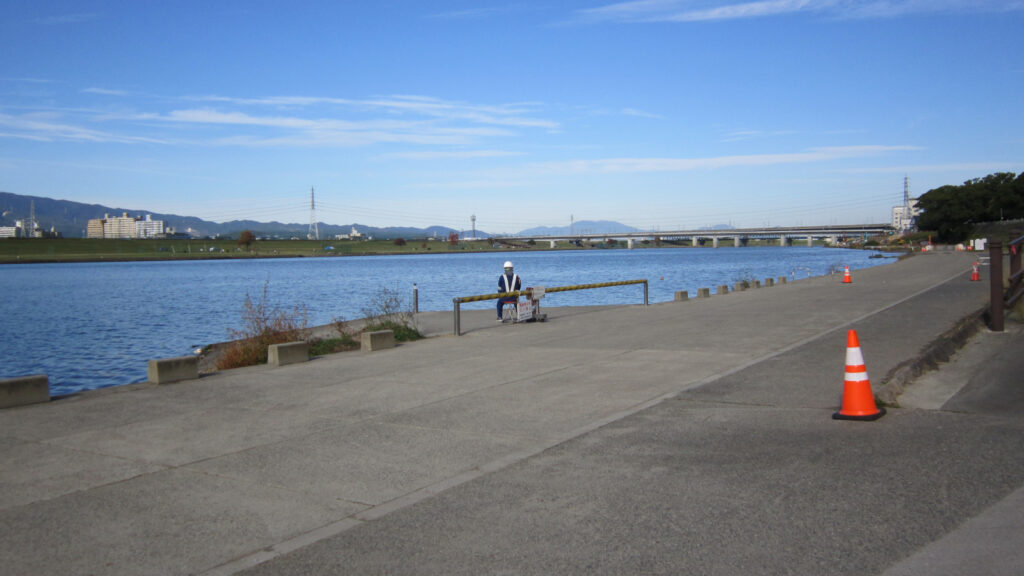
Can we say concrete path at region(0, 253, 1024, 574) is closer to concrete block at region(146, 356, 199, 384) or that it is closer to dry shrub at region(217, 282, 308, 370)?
concrete block at region(146, 356, 199, 384)

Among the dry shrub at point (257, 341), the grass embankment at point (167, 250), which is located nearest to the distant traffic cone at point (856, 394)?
the dry shrub at point (257, 341)

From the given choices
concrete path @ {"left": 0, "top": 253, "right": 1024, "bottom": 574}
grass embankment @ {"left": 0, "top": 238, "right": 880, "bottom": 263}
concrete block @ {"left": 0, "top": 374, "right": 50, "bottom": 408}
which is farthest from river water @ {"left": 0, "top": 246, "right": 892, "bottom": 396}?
grass embankment @ {"left": 0, "top": 238, "right": 880, "bottom": 263}

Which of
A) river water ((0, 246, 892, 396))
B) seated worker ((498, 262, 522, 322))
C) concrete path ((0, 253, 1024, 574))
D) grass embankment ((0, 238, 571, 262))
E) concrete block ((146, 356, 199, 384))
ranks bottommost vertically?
river water ((0, 246, 892, 396))

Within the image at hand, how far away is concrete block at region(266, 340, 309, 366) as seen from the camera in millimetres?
13828

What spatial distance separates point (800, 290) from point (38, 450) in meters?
28.4

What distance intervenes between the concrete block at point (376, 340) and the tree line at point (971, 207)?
120 meters

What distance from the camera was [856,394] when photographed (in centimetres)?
827

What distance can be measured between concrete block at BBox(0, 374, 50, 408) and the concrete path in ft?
0.94

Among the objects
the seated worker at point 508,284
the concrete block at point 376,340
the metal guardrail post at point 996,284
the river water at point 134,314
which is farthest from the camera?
the river water at point 134,314

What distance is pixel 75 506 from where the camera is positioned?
20.1ft

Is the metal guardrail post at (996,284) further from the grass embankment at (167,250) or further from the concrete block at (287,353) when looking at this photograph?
the grass embankment at (167,250)

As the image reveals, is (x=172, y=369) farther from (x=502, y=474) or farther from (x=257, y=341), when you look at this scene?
(x=502, y=474)

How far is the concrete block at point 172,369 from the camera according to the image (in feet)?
38.9

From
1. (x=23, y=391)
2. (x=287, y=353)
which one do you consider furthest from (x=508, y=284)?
(x=23, y=391)
